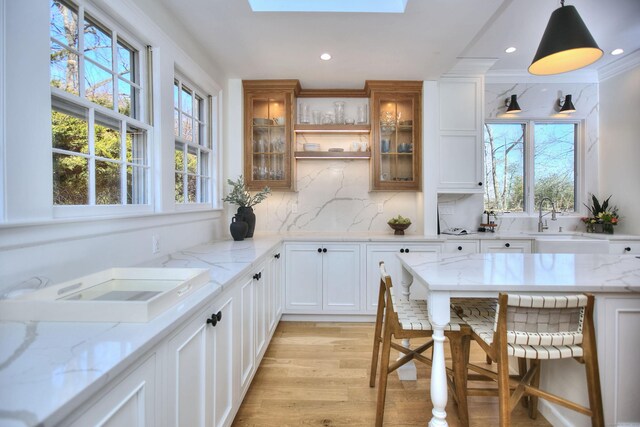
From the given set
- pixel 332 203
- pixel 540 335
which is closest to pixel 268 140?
pixel 332 203

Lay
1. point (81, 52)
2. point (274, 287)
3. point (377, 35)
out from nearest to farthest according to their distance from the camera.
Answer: point (81, 52) → point (377, 35) → point (274, 287)

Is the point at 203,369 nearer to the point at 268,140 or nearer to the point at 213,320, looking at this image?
the point at 213,320

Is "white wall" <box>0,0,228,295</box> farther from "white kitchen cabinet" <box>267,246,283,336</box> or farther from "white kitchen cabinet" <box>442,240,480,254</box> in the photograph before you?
"white kitchen cabinet" <box>442,240,480,254</box>

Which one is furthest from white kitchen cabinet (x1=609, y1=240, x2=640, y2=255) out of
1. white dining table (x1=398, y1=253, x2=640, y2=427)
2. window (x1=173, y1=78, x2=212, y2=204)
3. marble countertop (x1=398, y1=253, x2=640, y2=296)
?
window (x1=173, y1=78, x2=212, y2=204)

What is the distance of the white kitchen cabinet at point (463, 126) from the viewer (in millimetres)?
3451

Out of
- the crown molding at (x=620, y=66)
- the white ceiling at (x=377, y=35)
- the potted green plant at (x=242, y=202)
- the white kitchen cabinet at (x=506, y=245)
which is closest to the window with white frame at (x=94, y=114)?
the white ceiling at (x=377, y=35)

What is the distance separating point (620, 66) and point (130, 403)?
17.5ft

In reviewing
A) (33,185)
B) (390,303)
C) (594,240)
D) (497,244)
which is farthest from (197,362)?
(594,240)

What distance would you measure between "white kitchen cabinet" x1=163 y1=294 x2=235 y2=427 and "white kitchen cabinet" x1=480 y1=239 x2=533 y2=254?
9.16 feet

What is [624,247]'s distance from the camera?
3320 mm

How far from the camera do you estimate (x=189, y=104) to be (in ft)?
8.82

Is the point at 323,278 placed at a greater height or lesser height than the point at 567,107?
lesser

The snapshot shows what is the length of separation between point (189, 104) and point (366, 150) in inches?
74.8

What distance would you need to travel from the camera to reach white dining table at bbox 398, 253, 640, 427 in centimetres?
150
